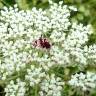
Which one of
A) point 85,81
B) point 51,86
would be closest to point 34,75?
point 51,86

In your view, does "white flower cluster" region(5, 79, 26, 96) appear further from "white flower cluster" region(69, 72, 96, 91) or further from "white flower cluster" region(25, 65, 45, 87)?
"white flower cluster" region(69, 72, 96, 91)

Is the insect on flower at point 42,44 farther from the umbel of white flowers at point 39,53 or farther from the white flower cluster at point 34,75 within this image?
the white flower cluster at point 34,75

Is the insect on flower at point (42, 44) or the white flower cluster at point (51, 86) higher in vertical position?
the insect on flower at point (42, 44)

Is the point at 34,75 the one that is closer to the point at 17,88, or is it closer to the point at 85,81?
the point at 17,88

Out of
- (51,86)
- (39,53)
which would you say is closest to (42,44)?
(39,53)

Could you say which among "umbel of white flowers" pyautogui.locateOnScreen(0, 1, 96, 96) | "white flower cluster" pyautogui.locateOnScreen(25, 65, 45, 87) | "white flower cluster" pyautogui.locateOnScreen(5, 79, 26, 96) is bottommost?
"white flower cluster" pyautogui.locateOnScreen(5, 79, 26, 96)

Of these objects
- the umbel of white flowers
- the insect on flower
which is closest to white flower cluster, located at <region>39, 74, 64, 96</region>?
the umbel of white flowers

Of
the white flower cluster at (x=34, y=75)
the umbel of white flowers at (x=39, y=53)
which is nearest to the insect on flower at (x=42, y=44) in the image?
the umbel of white flowers at (x=39, y=53)

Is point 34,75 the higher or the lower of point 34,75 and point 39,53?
the lower
